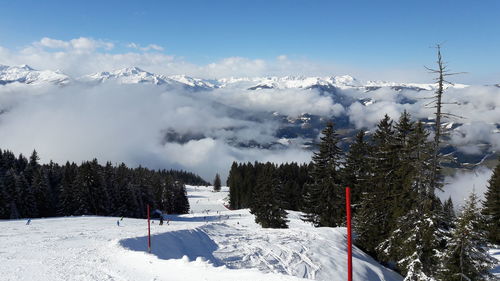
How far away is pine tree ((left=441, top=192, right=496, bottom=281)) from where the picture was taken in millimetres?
18125

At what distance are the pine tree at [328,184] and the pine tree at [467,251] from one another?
1857 cm

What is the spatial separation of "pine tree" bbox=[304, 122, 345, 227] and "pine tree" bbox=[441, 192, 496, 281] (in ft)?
60.9

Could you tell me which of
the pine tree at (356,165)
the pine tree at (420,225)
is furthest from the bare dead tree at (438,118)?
the pine tree at (356,165)

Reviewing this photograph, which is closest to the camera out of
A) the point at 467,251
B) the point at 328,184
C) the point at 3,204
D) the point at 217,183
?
the point at 467,251

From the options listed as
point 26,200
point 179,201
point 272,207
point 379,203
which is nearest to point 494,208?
point 379,203

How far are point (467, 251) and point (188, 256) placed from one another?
1814 cm

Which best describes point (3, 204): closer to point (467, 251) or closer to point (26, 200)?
point (26, 200)

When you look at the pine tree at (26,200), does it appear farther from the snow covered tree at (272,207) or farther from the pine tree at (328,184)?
the pine tree at (328,184)

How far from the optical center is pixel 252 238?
32625mm

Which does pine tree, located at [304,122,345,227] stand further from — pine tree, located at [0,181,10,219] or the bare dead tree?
pine tree, located at [0,181,10,219]

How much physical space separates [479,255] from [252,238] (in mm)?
18893

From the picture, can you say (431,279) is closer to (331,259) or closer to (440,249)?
(440,249)

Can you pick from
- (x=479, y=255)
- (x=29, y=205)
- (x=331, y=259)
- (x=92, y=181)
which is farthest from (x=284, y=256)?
(x=29, y=205)

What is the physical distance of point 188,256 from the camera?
2581 centimetres
